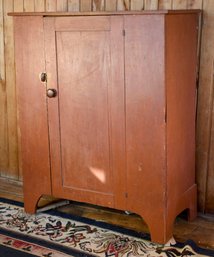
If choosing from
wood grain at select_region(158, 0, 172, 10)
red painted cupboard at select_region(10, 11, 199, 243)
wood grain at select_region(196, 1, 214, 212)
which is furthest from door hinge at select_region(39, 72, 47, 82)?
wood grain at select_region(196, 1, 214, 212)

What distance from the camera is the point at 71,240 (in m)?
2.43

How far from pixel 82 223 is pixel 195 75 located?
107 centimetres

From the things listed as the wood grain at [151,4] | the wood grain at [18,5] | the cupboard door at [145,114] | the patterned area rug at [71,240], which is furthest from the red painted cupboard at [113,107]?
the wood grain at [18,5]

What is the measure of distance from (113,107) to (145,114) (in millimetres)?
182

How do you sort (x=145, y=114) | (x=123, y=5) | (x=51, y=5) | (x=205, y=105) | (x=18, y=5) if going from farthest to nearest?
(x=18, y=5)
(x=51, y=5)
(x=123, y=5)
(x=205, y=105)
(x=145, y=114)

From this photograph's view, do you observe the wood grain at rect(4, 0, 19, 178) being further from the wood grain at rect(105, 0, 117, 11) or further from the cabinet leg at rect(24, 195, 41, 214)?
the wood grain at rect(105, 0, 117, 11)

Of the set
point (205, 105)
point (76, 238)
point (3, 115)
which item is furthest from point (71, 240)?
point (3, 115)

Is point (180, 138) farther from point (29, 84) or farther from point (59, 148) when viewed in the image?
point (29, 84)

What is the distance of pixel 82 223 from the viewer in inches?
104

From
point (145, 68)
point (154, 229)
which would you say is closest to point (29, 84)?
point (145, 68)

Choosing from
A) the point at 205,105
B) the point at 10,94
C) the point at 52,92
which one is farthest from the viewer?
the point at 10,94

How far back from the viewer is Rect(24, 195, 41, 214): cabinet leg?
8.99 feet

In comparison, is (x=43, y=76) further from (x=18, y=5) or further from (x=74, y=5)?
(x=18, y=5)

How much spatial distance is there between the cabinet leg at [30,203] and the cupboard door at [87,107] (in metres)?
0.23
